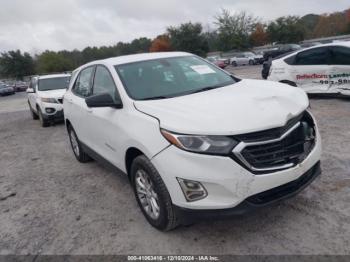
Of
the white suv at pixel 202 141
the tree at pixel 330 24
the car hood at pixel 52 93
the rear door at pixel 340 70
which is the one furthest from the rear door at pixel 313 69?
the tree at pixel 330 24

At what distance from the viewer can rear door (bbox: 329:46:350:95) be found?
8.29 m

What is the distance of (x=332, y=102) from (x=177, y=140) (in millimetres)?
7192

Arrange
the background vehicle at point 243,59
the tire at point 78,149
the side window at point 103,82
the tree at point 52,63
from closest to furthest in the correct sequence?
the side window at point 103,82, the tire at point 78,149, the background vehicle at point 243,59, the tree at point 52,63

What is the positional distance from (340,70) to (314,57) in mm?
905

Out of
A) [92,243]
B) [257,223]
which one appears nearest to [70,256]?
[92,243]

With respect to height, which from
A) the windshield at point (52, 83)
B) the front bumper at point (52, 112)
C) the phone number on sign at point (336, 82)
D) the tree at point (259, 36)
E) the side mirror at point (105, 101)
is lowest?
the tree at point (259, 36)

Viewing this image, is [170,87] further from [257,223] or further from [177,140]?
[257,223]

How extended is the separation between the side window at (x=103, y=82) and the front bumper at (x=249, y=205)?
1.69 meters

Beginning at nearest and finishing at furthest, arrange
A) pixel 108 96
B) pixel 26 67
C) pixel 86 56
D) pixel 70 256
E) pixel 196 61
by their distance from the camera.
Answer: pixel 70 256
pixel 108 96
pixel 196 61
pixel 26 67
pixel 86 56

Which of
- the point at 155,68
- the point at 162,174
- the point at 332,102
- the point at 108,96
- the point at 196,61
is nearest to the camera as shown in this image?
the point at 162,174

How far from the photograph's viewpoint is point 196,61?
4.64m

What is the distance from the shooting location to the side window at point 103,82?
13.2 ft

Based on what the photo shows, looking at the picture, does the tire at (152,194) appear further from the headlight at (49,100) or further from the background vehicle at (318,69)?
the headlight at (49,100)

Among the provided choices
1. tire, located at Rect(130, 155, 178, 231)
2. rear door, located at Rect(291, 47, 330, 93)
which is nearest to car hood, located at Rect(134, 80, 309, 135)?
tire, located at Rect(130, 155, 178, 231)
